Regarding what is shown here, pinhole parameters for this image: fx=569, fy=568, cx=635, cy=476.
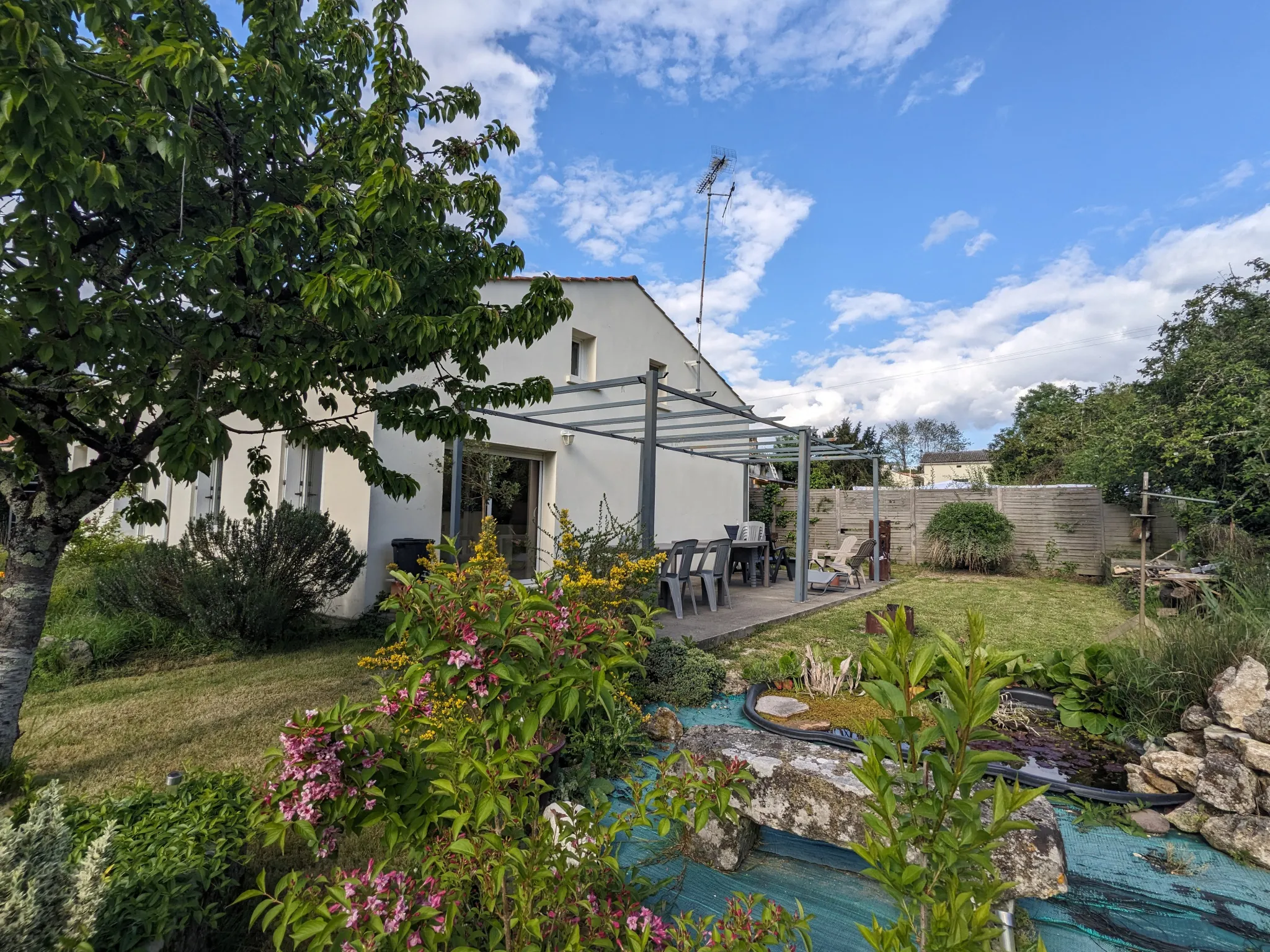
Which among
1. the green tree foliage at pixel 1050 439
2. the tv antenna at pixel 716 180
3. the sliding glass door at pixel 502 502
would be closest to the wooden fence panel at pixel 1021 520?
the tv antenna at pixel 716 180

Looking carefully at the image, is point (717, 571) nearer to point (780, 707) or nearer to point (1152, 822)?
point (780, 707)

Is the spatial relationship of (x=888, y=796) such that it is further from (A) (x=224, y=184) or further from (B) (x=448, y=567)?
(A) (x=224, y=184)

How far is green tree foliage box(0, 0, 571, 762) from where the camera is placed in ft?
6.79

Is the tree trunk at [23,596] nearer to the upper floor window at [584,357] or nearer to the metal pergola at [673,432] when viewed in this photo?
the metal pergola at [673,432]

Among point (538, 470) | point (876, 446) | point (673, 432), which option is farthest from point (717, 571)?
point (876, 446)

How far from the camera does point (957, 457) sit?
50.8 m

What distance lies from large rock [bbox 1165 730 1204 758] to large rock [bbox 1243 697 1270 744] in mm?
283

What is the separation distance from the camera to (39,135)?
1.69m

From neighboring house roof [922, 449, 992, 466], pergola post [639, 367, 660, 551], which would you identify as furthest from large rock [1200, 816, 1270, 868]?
neighboring house roof [922, 449, 992, 466]

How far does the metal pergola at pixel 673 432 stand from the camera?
598 cm

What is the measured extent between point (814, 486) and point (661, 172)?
1221 cm

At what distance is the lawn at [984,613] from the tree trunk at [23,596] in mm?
4895

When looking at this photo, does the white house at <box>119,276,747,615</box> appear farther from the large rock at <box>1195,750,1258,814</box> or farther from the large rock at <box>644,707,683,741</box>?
the large rock at <box>1195,750,1258,814</box>

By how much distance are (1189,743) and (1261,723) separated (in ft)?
1.51
